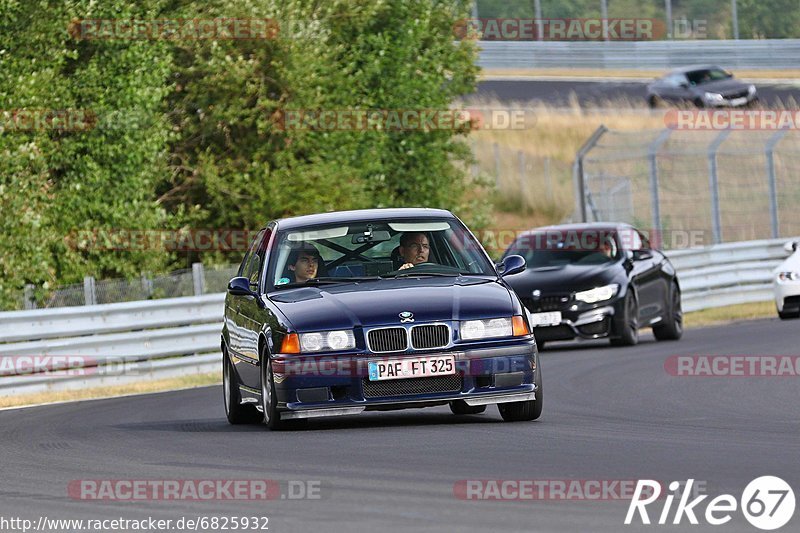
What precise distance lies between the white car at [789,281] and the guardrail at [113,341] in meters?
7.65

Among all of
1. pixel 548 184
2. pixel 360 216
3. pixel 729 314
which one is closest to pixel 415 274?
pixel 360 216

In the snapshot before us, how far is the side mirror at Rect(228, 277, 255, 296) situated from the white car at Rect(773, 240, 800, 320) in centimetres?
1305

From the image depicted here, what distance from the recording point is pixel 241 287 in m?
12.6

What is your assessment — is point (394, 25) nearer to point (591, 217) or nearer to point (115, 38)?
point (591, 217)

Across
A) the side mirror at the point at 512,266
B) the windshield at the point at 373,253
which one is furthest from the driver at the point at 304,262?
the side mirror at the point at 512,266

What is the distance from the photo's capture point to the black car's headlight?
36.8ft

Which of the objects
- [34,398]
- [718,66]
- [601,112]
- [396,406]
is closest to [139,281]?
[34,398]

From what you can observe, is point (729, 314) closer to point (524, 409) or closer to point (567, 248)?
point (567, 248)

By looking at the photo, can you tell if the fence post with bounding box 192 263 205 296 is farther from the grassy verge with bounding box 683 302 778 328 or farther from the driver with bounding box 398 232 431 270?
the driver with bounding box 398 232 431 270

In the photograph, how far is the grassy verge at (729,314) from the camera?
2695 cm

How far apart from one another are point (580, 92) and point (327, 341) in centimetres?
4450

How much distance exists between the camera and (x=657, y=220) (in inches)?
1175

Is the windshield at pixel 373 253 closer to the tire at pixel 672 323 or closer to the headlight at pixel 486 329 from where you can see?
the headlight at pixel 486 329

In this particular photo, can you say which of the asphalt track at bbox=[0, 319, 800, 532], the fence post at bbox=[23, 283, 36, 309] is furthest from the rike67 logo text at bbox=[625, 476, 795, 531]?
the fence post at bbox=[23, 283, 36, 309]
